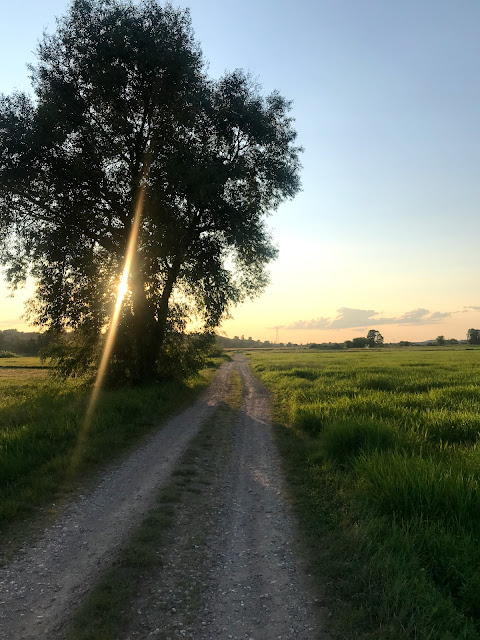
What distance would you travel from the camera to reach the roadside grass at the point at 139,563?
3984mm

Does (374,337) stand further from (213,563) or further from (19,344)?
(213,563)

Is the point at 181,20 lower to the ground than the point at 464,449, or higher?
higher

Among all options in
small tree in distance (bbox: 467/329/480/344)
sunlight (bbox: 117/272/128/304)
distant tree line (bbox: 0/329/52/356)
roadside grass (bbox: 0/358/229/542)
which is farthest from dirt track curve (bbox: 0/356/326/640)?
small tree in distance (bbox: 467/329/480/344)

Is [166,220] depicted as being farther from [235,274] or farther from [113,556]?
[113,556]

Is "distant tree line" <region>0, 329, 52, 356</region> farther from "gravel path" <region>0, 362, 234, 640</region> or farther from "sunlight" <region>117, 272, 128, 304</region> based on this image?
"gravel path" <region>0, 362, 234, 640</region>

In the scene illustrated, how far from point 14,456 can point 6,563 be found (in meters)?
4.21

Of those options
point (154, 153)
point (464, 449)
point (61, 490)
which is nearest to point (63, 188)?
point (154, 153)

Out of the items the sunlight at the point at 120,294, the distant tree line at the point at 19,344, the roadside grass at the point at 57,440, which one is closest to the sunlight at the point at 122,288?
the sunlight at the point at 120,294

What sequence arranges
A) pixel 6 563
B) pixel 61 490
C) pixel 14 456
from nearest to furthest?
pixel 6 563 → pixel 61 490 → pixel 14 456

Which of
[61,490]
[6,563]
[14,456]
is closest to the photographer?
[6,563]

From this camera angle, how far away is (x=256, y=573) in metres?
5.03

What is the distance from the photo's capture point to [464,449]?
908 cm

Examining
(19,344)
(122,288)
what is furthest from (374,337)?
(122,288)

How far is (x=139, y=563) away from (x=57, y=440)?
6347 millimetres
